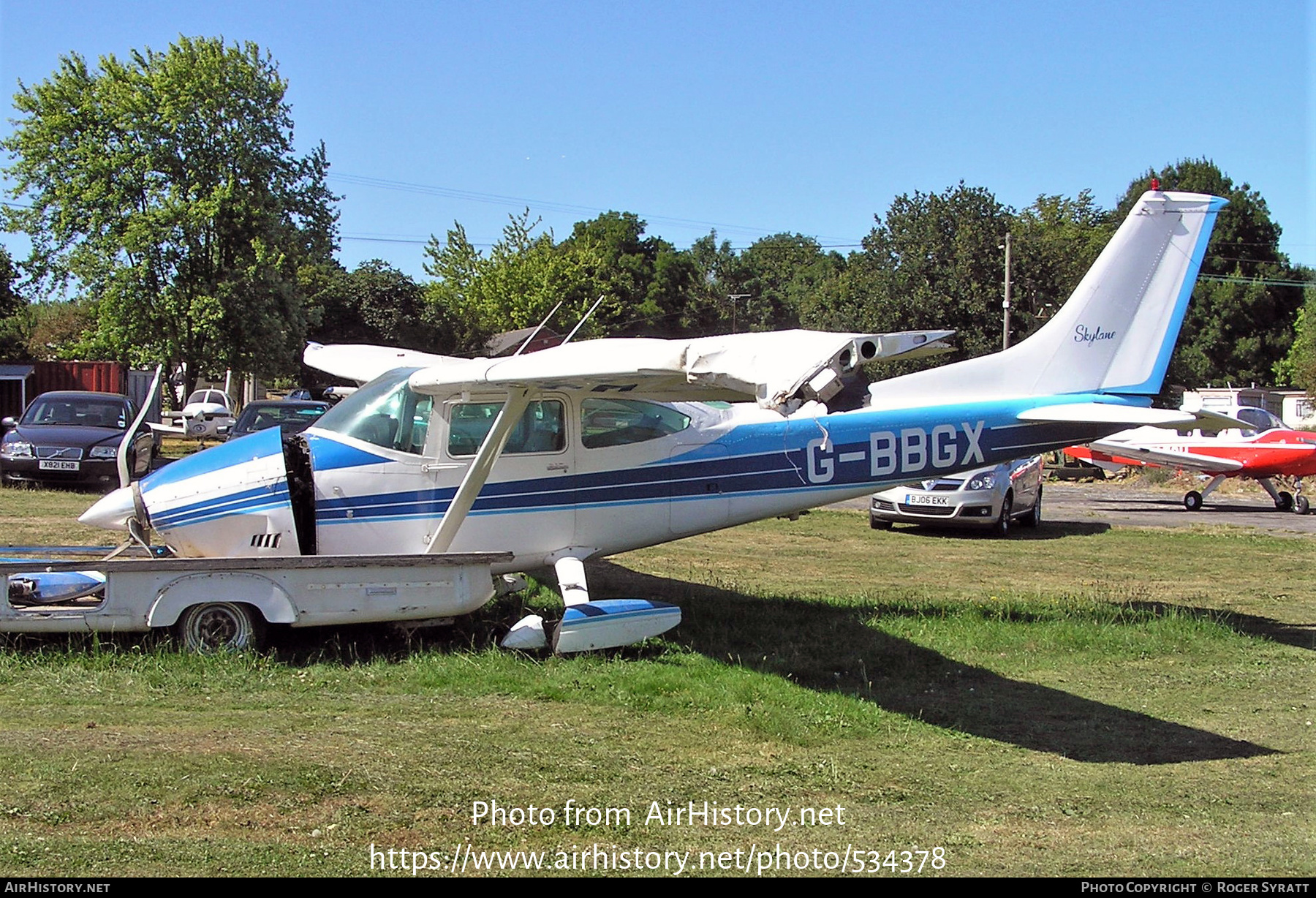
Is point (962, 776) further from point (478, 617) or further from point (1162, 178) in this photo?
point (1162, 178)

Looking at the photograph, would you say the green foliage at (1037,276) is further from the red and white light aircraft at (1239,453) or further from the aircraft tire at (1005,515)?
the aircraft tire at (1005,515)

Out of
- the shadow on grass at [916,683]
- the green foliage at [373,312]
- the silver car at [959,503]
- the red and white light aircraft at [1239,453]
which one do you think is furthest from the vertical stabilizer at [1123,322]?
the green foliage at [373,312]

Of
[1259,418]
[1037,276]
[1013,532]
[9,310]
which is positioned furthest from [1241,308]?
[9,310]

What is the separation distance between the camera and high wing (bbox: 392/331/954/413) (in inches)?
217

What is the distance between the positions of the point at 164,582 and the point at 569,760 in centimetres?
335

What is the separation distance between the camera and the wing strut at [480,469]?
8.07m

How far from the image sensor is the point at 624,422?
9070 mm

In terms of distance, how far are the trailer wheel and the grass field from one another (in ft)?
0.58

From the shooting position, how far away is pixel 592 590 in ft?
35.2

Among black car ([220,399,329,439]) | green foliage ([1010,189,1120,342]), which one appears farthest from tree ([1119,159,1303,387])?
black car ([220,399,329,439])

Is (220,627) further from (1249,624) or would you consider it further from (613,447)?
(1249,624)

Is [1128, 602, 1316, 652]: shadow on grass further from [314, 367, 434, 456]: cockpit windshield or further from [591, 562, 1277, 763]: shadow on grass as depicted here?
[314, 367, 434, 456]: cockpit windshield

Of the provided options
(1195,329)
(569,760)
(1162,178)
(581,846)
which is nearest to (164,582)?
(569,760)

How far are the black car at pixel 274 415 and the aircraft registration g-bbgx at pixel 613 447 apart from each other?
11717 mm
